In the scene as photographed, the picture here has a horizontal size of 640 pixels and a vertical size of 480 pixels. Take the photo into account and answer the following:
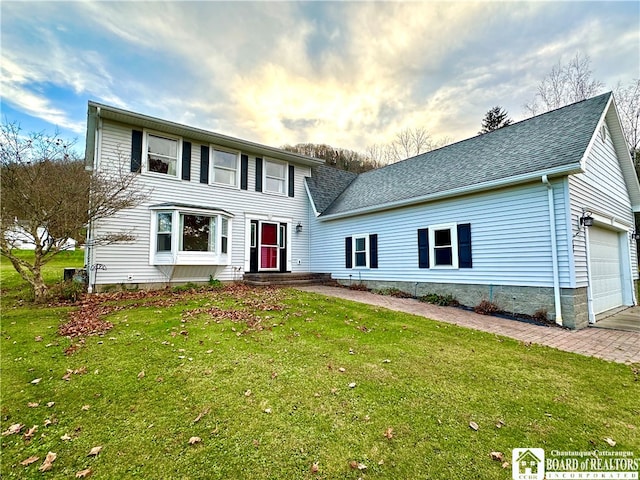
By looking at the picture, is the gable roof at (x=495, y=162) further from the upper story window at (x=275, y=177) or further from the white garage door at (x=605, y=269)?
the white garage door at (x=605, y=269)

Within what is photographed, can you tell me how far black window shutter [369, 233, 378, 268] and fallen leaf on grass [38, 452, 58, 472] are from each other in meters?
10.1

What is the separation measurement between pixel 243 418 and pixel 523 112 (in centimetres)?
2722

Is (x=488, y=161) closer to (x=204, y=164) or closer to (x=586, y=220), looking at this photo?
(x=586, y=220)

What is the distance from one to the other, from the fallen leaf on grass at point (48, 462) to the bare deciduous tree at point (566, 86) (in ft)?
88.6

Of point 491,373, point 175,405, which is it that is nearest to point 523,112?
point 491,373

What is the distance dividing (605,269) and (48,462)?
12.8 metres

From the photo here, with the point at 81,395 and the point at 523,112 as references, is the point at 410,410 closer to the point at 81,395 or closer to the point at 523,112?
the point at 81,395

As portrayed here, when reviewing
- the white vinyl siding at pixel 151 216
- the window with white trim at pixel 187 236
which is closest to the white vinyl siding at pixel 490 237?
the white vinyl siding at pixel 151 216

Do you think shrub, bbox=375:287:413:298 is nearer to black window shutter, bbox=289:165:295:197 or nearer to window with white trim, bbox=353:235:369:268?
window with white trim, bbox=353:235:369:268

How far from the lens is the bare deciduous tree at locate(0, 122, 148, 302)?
7.20 metres

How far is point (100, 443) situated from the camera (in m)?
2.50

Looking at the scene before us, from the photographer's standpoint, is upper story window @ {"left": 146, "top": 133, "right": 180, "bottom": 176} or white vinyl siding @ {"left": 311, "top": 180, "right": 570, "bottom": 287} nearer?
white vinyl siding @ {"left": 311, "top": 180, "right": 570, "bottom": 287}

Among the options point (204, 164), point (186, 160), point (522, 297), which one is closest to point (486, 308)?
point (522, 297)

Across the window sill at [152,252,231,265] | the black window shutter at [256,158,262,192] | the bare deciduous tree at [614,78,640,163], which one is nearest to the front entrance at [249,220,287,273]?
the black window shutter at [256,158,262,192]
